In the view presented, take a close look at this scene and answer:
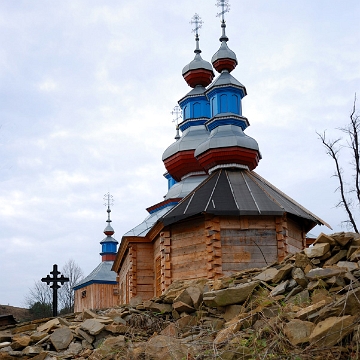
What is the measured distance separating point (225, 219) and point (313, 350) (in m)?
9.23

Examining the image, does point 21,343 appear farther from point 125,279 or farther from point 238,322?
point 125,279

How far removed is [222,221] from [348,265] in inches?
293

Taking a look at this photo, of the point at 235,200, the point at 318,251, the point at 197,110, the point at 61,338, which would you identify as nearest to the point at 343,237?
the point at 318,251

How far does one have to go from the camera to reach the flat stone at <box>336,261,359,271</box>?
8441 millimetres

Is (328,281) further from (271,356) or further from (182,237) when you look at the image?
(182,237)

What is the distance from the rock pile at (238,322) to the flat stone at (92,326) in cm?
1

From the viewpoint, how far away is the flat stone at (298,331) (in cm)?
702

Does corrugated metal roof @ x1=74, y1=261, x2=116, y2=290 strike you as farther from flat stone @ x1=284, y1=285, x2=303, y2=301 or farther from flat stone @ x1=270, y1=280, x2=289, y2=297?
flat stone @ x1=284, y1=285, x2=303, y2=301

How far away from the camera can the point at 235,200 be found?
647 inches

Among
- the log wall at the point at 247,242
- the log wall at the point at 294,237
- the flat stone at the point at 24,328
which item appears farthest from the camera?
the log wall at the point at 294,237

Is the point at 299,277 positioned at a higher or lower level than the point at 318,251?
lower

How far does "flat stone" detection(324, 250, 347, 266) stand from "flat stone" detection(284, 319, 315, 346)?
1.94 metres

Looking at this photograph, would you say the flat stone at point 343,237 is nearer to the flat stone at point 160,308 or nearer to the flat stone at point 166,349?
the flat stone at point 166,349

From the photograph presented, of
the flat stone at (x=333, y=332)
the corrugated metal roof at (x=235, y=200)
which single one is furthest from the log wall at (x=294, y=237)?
the flat stone at (x=333, y=332)
